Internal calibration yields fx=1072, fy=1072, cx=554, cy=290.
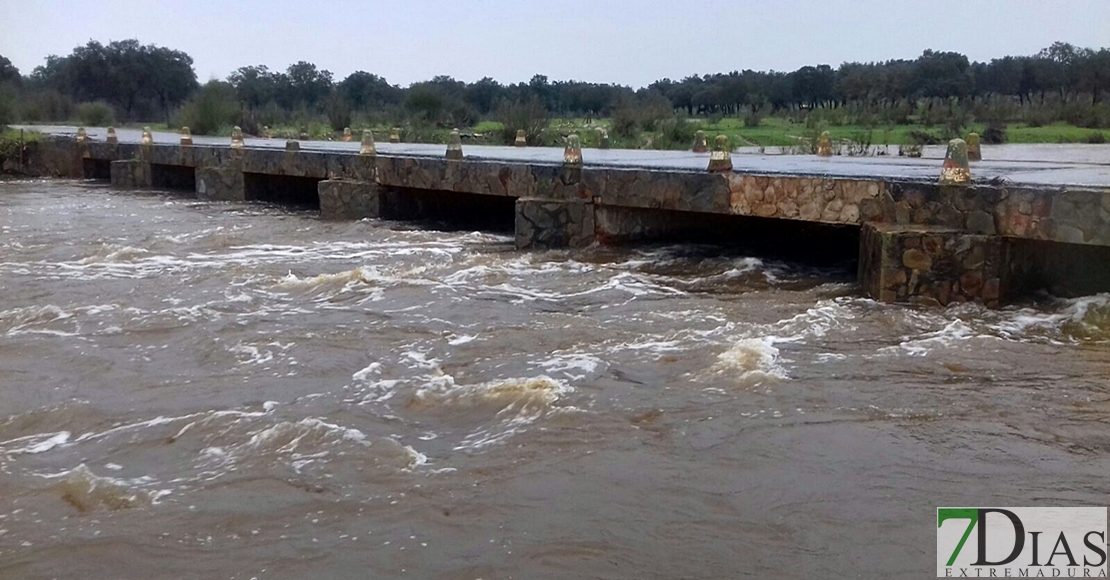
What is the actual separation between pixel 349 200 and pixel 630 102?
1036 inches

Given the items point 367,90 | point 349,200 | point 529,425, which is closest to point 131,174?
point 349,200

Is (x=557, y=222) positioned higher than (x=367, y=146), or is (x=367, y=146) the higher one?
(x=367, y=146)

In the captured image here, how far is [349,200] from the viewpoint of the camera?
55.6 ft

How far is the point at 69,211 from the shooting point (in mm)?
19172

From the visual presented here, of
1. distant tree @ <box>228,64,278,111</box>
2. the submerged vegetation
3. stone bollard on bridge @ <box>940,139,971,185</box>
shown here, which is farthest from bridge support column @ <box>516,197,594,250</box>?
distant tree @ <box>228,64,278,111</box>

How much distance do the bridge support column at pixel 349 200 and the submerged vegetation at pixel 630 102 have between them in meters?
9.30

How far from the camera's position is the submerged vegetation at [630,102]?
31.0 m

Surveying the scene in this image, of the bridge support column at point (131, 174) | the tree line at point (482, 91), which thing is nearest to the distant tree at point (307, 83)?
the tree line at point (482, 91)

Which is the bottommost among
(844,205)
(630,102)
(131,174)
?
(131,174)

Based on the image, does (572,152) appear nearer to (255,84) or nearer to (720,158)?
(720,158)

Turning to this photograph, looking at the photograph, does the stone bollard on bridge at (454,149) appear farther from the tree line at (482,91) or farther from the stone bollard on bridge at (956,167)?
the tree line at (482,91)

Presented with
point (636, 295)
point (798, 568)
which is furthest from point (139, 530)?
point (636, 295)

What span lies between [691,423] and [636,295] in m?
4.00

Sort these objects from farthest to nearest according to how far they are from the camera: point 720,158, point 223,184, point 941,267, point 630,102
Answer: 1. point 630,102
2. point 223,184
3. point 720,158
4. point 941,267
